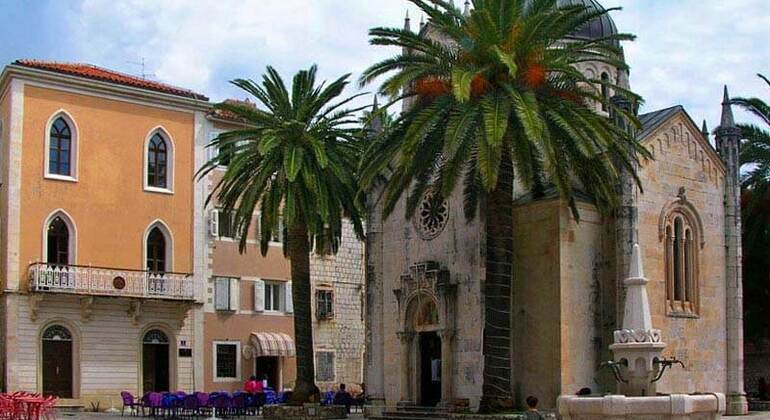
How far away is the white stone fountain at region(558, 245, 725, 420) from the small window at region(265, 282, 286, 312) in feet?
82.1

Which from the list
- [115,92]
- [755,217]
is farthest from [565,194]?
[115,92]

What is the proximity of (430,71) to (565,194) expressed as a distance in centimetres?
465

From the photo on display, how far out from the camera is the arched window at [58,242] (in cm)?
4084

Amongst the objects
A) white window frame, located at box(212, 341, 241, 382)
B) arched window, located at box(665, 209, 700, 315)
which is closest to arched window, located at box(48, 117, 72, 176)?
white window frame, located at box(212, 341, 241, 382)

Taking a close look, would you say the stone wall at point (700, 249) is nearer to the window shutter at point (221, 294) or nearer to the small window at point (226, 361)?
the window shutter at point (221, 294)

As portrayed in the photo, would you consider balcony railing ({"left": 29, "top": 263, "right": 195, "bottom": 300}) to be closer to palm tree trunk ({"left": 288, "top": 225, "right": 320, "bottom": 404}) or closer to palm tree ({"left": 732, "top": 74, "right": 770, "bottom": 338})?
palm tree trunk ({"left": 288, "top": 225, "right": 320, "bottom": 404})

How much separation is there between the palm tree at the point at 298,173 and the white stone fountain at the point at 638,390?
1253 cm

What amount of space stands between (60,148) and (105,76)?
3.78 meters

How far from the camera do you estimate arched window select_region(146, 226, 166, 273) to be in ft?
142

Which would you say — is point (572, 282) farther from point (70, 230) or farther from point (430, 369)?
point (70, 230)

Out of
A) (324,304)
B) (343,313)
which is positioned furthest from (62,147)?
(343,313)

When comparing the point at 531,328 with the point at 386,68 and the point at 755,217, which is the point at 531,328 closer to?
the point at 386,68

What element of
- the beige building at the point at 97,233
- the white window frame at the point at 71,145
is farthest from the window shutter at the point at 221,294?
the white window frame at the point at 71,145

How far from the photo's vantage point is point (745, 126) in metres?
39.9
